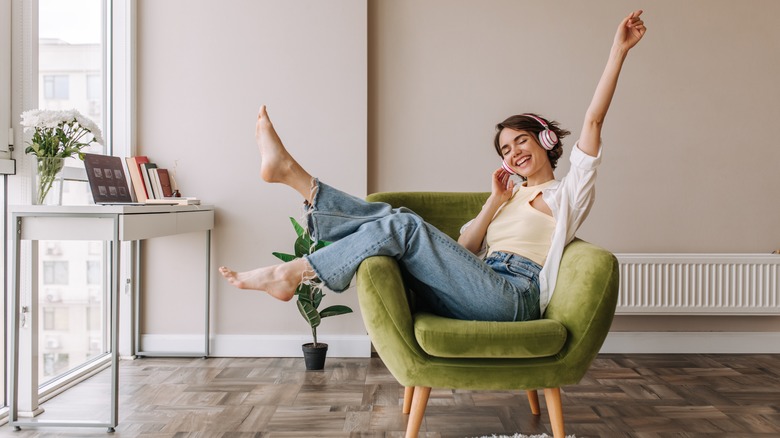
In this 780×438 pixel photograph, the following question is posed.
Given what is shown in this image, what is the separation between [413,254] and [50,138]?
4.55ft

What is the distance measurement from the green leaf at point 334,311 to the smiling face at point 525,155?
1.17 metres

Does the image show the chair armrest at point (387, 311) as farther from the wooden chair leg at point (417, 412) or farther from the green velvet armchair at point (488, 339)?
the wooden chair leg at point (417, 412)

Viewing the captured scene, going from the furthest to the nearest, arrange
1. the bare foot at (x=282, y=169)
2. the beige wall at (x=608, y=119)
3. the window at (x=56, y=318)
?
the beige wall at (x=608, y=119)
the window at (x=56, y=318)
the bare foot at (x=282, y=169)

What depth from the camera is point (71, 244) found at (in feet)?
8.82

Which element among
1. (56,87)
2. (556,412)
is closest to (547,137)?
(556,412)

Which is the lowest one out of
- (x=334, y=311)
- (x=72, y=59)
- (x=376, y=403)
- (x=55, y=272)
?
(x=376, y=403)

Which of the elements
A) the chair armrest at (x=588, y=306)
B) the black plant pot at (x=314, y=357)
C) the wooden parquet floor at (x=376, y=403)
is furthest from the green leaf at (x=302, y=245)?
the chair armrest at (x=588, y=306)

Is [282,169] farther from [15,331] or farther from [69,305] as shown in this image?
[69,305]

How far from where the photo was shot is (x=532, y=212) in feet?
6.81

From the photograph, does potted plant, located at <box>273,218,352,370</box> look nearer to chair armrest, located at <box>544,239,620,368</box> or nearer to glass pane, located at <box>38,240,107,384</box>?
glass pane, located at <box>38,240,107,384</box>

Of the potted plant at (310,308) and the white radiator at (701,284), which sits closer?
the potted plant at (310,308)

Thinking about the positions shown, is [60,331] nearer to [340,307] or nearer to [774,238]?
[340,307]

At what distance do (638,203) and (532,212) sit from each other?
4.71 ft

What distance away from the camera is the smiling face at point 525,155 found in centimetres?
212
